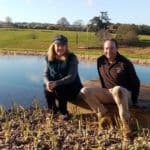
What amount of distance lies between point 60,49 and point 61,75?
49 centimetres

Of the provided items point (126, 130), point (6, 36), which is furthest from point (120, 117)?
point (6, 36)

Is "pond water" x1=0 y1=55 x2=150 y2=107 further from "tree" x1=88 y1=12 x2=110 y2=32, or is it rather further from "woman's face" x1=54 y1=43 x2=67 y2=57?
"tree" x1=88 y1=12 x2=110 y2=32

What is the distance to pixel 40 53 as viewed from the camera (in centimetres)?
3650

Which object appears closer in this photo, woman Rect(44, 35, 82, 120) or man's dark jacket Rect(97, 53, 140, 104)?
man's dark jacket Rect(97, 53, 140, 104)

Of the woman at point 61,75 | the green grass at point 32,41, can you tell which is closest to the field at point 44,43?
the green grass at point 32,41

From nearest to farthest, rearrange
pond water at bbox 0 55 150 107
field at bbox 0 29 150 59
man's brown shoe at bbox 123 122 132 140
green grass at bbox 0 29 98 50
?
man's brown shoe at bbox 123 122 132 140 → pond water at bbox 0 55 150 107 → field at bbox 0 29 150 59 → green grass at bbox 0 29 98 50

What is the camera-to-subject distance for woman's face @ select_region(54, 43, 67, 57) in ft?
28.0

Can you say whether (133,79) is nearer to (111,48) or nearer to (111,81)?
(111,81)

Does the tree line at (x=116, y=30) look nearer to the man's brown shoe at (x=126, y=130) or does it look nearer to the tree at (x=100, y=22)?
the tree at (x=100, y=22)

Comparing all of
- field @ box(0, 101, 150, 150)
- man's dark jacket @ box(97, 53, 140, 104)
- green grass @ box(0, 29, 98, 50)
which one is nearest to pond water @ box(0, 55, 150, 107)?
field @ box(0, 101, 150, 150)

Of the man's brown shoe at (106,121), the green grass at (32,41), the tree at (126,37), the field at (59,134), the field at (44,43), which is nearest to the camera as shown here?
the field at (59,134)

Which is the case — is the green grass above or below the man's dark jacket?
below

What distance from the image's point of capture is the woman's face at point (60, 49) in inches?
336

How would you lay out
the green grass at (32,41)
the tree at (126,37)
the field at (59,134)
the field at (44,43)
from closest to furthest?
1. the field at (59,134)
2. the field at (44,43)
3. the tree at (126,37)
4. the green grass at (32,41)
